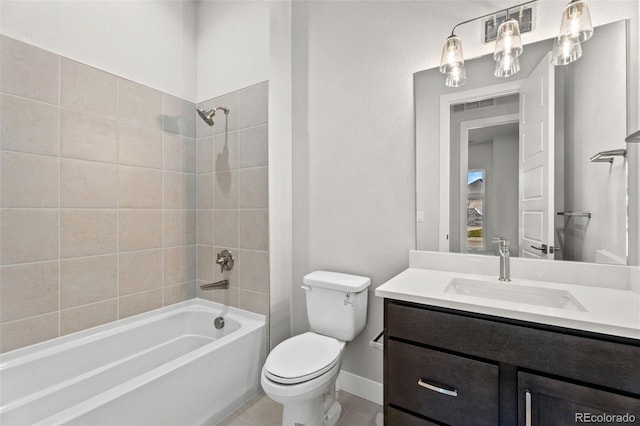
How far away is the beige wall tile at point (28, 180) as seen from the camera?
142 centimetres

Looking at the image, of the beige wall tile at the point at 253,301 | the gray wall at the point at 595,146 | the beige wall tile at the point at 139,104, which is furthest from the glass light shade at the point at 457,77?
the beige wall tile at the point at 139,104

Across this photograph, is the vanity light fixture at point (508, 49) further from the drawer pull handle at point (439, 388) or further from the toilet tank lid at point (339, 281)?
the drawer pull handle at point (439, 388)

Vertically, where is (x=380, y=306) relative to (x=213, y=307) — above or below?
above

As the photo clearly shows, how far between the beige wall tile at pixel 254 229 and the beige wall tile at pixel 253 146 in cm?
34

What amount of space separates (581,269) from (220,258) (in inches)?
81.9

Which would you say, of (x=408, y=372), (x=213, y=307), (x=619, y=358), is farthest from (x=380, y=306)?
(x=213, y=307)

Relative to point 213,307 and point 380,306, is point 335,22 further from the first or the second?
point 213,307

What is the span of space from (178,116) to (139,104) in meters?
0.29

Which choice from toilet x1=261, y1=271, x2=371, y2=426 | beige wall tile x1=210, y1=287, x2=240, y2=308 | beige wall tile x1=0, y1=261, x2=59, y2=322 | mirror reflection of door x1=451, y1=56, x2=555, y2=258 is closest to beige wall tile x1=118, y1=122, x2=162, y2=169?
beige wall tile x1=0, y1=261, x2=59, y2=322

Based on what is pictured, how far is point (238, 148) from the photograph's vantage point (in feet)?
6.90

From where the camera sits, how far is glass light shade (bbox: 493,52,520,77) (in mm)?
1376

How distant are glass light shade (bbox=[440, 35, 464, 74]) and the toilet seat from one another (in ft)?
5.20

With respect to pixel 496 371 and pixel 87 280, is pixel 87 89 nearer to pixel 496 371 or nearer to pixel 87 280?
pixel 87 280

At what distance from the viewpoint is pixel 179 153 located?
223cm
